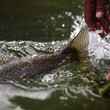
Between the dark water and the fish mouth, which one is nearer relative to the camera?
the dark water

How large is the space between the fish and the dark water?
0.08 metres

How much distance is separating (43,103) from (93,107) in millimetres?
407

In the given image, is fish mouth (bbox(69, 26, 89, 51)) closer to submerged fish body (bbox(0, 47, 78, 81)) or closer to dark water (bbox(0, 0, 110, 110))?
submerged fish body (bbox(0, 47, 78, 81))

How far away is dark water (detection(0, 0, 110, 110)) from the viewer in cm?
325

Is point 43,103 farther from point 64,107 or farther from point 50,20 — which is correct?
point 50,20

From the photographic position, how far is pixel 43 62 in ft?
12.7

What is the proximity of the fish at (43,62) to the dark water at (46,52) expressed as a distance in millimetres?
83

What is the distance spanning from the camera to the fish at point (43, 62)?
3697mm

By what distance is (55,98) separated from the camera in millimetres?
3342

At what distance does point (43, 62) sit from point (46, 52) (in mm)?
390

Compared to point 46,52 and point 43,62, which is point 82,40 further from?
point 46,52

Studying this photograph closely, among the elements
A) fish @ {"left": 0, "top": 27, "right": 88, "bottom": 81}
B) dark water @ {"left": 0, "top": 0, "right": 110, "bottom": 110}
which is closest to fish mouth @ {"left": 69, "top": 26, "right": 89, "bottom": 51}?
fish @ {"left": 0, "top": 27, "right": 88, "bottom": 81}

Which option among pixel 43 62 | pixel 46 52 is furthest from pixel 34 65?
pixel 46 52

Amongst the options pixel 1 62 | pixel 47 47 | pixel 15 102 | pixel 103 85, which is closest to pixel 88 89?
pixel 103 85
